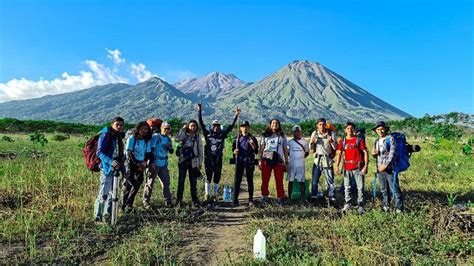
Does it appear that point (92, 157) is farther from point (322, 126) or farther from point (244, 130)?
point (322, 126)

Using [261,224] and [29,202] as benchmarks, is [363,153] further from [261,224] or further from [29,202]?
[29,202]

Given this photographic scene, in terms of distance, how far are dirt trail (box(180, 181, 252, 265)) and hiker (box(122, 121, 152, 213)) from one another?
4.84ft

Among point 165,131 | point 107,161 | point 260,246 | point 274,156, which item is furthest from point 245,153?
point 260,246

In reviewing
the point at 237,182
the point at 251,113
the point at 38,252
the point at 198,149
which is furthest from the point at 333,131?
the point at 251,113

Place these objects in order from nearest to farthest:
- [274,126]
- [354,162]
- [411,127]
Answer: [354,162] → [274,126] → [411,127]

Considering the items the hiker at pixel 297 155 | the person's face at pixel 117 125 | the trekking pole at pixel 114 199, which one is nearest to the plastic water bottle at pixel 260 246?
the trekking pole at pixel 114 199

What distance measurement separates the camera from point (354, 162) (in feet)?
23.5

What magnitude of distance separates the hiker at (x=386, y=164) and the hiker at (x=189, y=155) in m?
3.43

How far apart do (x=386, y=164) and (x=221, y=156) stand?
10.4 ft

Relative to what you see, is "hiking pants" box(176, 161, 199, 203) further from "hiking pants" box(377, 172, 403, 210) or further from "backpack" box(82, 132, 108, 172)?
"hiking pants" box(377, 172, 403, 210)

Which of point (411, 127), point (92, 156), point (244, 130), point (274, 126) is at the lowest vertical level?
point (92, 156)

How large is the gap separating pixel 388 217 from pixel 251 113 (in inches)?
7408

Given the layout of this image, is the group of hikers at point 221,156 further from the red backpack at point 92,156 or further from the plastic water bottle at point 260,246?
the plastic water bottle at point 260,246

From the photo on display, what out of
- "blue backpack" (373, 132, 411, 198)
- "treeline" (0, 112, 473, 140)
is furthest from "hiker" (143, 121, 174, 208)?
"treeline" (0, 112, 473, 140)
